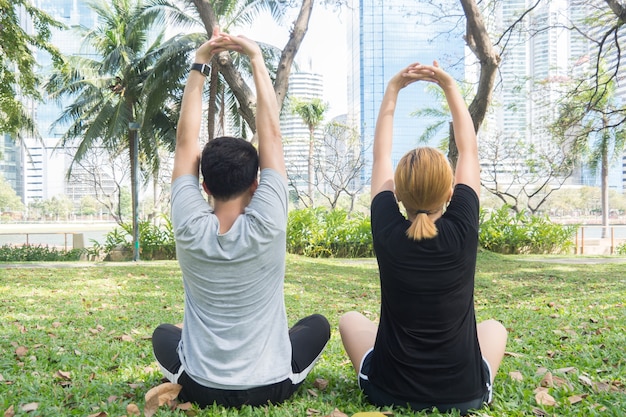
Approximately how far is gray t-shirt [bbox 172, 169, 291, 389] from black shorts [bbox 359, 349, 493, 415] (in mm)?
439

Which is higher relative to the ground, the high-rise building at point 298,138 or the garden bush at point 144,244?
the high-rise building at point 298,138

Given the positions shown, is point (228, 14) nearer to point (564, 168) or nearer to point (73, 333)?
point (73, 333)

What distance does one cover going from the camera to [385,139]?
2.66 metres

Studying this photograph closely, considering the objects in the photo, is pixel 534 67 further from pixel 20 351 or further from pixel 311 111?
pixel 20 351

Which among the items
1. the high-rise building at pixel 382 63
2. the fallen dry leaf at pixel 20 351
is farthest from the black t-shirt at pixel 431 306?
the high-rise building at pixel 382 63

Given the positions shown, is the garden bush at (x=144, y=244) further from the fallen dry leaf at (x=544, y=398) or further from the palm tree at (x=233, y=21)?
the fallen dry leaf at (x=544, y=398)

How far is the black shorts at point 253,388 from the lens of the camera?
2.43m

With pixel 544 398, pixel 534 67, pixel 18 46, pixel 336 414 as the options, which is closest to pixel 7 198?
pixel 534 67

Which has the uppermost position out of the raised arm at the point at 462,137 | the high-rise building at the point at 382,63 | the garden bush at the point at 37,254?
the high-rise building at the point at 382,63

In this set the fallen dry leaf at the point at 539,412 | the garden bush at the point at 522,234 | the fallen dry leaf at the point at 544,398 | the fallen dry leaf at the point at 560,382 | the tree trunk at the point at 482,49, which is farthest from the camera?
the garden bush at the point at 522,234

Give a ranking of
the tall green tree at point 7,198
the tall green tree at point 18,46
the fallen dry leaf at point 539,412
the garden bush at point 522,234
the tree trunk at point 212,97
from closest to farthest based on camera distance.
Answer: the fallen dry leaf at point 539,412
the tall green tree at point 18,46
the tree trunk at point 212,97
the garden bush at point 522,234
the tall green tree at point 7,198

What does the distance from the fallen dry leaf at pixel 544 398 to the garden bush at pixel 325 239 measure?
13.9 meters

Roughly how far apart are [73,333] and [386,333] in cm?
369

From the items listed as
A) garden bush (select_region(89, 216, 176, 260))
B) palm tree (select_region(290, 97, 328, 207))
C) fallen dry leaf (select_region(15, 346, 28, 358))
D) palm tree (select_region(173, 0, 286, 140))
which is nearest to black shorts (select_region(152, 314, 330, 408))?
fallen dry leaf (select_region(15, 346, 28, 358))
